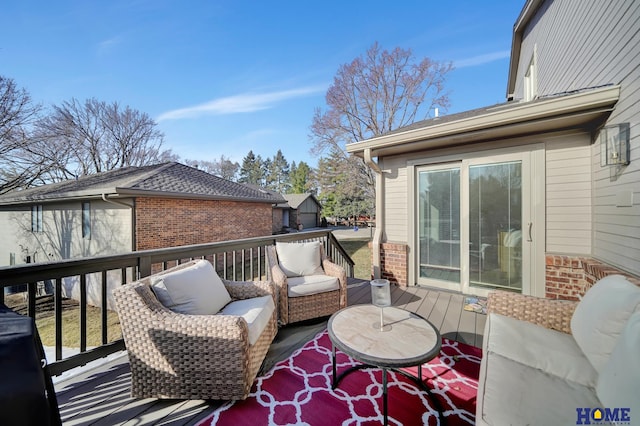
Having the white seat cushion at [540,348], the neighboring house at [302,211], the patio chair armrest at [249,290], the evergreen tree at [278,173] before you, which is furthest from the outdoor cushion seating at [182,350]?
the evergreen tree at [278,173]

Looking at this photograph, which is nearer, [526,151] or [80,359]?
[80,359]

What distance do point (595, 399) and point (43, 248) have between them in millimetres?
14505

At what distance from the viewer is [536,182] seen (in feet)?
11.0

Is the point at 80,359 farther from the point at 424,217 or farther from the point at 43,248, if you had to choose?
the point at 43,248

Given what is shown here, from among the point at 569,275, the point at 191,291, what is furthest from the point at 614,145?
the point at 191,291

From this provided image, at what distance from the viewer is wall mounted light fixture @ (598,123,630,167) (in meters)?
2.34

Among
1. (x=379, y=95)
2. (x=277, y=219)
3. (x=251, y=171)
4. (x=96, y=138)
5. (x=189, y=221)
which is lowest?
(x=277, y=219)

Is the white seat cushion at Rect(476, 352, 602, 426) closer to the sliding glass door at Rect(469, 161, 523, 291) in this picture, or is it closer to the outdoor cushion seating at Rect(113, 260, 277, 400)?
the outdoor cushion seating at Rect(113, 260, 277, 400)

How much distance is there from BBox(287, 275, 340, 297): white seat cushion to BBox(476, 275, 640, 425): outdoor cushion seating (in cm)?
161

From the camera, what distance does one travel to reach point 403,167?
14.3 feet

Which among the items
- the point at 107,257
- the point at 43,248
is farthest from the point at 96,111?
the point at 107,257

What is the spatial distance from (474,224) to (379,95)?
35.2 feet

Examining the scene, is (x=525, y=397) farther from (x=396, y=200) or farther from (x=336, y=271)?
(x=396, y=200)

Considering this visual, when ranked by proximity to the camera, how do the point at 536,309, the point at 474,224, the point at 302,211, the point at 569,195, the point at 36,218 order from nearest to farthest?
the point at 536,309 < the point at 569,195 < the point at 474,224 < the point at 36,218 < the point at 302,211
